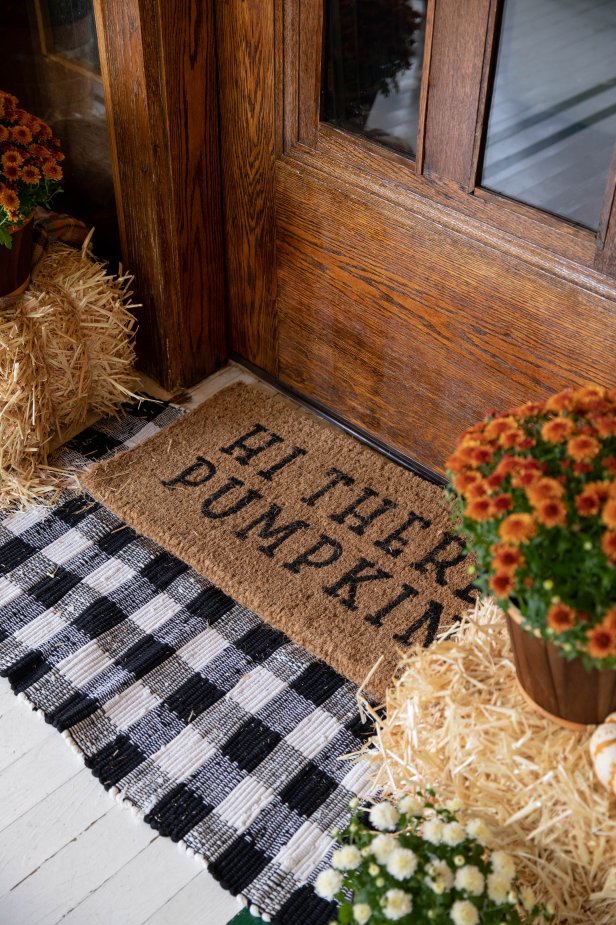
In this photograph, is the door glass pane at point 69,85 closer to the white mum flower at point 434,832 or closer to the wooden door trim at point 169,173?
the wooden door trim at point 169,173

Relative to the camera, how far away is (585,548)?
126cm

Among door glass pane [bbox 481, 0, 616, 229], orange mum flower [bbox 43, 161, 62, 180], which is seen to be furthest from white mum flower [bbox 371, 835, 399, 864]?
orange mum flower [bbox 43, 161, 62, 180]

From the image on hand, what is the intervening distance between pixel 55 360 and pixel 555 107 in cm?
116

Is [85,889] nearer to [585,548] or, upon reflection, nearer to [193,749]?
[193,749]

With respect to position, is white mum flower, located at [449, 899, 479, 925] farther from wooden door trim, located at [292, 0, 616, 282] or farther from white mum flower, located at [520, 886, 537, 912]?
wooden door trim, located at [292, 0, 616, 282]

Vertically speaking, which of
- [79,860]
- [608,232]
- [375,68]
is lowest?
[79,860]

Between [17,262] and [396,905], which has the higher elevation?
[17,262]

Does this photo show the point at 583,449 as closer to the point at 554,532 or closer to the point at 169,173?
the point at 554,532

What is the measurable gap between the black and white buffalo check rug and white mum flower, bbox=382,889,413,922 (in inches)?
13.3

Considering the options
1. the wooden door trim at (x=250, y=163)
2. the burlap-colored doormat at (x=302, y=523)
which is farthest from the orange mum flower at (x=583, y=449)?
the wooden door trim at (x=250, y=163)

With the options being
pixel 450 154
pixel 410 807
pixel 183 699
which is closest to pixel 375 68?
pixel 450 154

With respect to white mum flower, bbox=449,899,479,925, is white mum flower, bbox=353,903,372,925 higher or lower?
lower

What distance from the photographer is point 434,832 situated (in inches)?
53.3

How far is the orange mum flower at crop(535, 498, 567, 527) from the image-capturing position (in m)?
1.26
